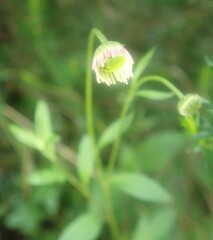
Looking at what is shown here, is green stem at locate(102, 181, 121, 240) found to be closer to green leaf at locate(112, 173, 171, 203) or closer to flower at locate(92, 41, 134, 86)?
green leaf at locate(112, 173, 171, 203)

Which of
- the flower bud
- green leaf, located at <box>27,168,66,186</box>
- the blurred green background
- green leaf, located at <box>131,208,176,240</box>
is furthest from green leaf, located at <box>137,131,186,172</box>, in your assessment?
the flower bud

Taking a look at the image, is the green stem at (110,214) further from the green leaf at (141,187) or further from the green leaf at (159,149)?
the green leaf at (159,149)

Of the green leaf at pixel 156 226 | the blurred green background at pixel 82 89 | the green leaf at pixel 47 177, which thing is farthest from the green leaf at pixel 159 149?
the green leaf at pixel 47 177

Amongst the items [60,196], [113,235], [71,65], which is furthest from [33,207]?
[71,65]

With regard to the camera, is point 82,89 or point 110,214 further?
point 82,89

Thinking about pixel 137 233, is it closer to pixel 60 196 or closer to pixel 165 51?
pixel 60 196

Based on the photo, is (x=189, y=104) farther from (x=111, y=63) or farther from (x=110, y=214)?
(x=110, y=214)

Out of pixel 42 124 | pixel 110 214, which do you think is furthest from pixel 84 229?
pixel 42 124
